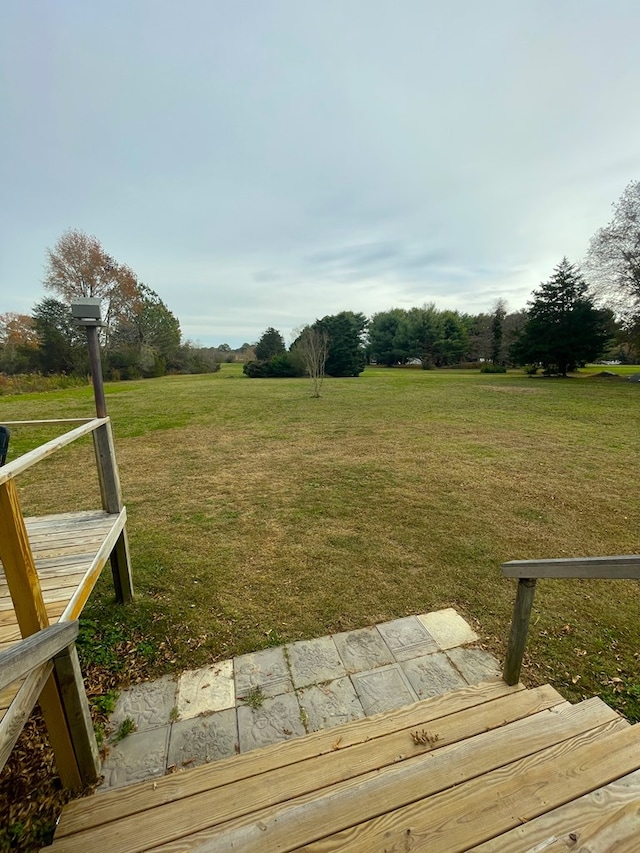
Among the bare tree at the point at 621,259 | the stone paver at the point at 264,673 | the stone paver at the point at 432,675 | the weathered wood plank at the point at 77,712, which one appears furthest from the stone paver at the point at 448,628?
the bare tree at the point at 621,259

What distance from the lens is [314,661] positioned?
1999 mm

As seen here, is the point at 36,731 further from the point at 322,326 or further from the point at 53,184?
the point at 322,326

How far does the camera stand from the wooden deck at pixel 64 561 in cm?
142

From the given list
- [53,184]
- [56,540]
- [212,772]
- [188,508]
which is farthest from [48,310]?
[212,772]

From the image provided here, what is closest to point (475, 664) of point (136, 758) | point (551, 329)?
point (136, 758)

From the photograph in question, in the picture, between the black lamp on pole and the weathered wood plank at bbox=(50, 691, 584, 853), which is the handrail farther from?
the weathered wood plank at bbox=(50, 691, 584, 853)

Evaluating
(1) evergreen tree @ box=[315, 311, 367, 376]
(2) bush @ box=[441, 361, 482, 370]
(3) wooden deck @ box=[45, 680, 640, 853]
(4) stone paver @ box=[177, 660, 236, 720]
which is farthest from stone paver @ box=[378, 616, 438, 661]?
(2) bush @ box=[441, 361, 482, 370]

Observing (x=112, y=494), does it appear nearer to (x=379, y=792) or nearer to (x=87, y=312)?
(x=87, y=312)

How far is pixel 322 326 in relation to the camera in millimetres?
29125

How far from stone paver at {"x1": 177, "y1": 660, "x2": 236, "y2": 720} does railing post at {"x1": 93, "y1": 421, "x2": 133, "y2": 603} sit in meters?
0.91

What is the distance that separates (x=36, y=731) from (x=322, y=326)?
96.4ft

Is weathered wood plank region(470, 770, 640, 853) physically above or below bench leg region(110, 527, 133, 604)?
above

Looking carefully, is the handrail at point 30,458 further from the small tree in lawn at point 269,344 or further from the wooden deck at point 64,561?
the small tree in lawn at point 269,344

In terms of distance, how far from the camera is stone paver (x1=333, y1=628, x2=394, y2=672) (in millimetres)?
1976
